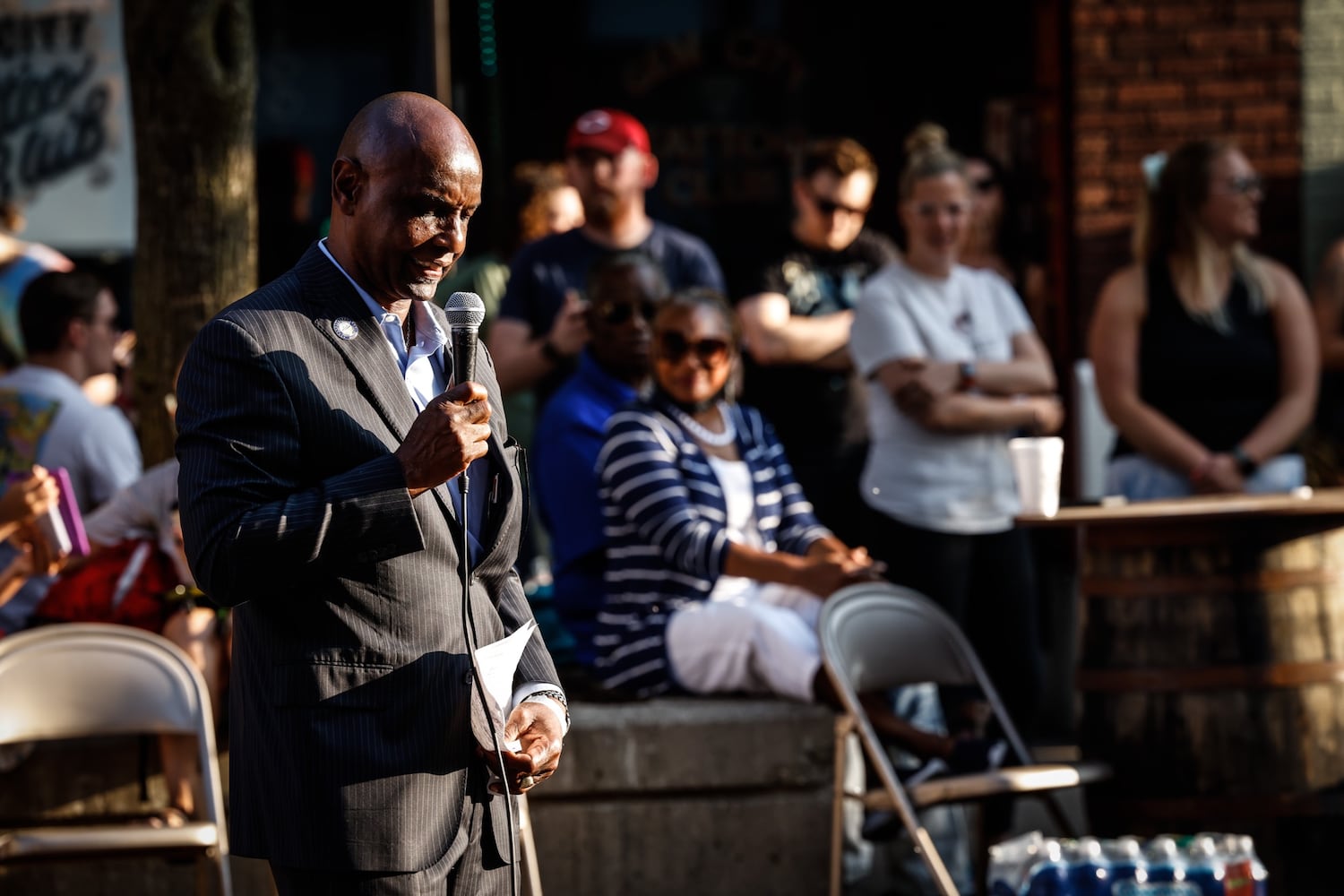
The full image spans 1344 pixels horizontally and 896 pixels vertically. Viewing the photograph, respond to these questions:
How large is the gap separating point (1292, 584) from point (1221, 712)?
38 centimetres

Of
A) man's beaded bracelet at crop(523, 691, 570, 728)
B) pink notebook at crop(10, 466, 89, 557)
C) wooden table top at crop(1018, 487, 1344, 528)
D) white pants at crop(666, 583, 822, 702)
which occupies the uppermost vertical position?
pink notebook at crop(10, 466, 89, 557)

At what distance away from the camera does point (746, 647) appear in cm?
501

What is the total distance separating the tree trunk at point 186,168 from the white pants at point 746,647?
67.3 inches

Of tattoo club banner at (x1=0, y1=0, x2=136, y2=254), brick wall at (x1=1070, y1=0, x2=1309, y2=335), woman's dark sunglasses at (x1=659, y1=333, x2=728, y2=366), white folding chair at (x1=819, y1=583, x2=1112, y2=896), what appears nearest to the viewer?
white folding chair at (x1=819, y1=583, x2=1112, y2=896)

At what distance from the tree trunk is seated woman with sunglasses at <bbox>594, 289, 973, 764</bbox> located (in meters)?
1.34

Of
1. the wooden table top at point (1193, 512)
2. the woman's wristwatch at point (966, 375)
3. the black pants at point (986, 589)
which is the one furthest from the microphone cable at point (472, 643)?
the woman's wristwatch at point (966, 375)

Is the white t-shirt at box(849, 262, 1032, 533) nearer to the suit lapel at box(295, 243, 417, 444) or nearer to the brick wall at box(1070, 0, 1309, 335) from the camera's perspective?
the brick wall at box(1070, 0, 1309, 335)

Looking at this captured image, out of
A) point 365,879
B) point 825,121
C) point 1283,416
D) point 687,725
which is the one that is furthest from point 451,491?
point 825,121

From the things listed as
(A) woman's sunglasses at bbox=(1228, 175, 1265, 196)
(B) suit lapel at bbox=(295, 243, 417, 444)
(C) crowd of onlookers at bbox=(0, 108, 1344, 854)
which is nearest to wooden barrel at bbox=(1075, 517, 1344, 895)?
(C) crowd of onlookers at bbox=(0, 108, 1344, 854)

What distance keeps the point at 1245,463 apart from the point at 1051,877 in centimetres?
193

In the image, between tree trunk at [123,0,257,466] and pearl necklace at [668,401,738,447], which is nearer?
pearl necklace at [668,401,738,447]

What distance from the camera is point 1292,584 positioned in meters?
4.67

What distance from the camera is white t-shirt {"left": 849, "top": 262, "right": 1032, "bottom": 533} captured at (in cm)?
548

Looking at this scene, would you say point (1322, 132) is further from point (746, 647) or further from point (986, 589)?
point (746, 647)
